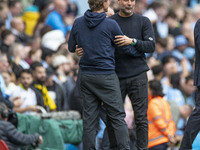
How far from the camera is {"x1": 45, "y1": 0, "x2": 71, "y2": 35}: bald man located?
16047 millimetres

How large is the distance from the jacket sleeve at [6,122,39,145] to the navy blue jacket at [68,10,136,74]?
2.21m

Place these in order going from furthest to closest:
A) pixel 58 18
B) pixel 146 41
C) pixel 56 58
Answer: pixel 58 18
pixel 56 58
pixel 146 41

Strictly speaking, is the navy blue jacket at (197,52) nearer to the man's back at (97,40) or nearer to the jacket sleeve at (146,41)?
the jacket sleeve at (146,41)

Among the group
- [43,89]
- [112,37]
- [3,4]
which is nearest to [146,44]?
[112,37]

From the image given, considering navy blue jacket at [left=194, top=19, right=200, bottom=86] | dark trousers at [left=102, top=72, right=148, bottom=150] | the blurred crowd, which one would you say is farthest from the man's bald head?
navy blue jacket at [left=194, top=19, right=200, bottom=86]

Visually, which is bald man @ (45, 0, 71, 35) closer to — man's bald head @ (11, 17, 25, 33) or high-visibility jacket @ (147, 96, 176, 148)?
man's bald head @ (11, 17, 25, 33)

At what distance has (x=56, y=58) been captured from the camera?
13406 millimetres

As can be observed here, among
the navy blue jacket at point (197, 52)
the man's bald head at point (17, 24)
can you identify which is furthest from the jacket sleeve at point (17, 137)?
the man's bald head at point (17, 24)

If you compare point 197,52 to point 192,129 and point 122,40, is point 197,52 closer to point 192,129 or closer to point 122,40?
point 192,129

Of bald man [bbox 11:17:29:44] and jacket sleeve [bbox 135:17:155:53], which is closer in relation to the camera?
jacket sleeve [bbox 135:17:155:53]

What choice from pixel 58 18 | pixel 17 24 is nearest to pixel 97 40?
pixel 17 24

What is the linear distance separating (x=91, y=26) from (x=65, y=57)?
5.90m

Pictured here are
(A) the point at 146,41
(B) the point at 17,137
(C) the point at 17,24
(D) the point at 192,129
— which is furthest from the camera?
(C) the point at 17,24

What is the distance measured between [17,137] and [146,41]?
9.40ft
